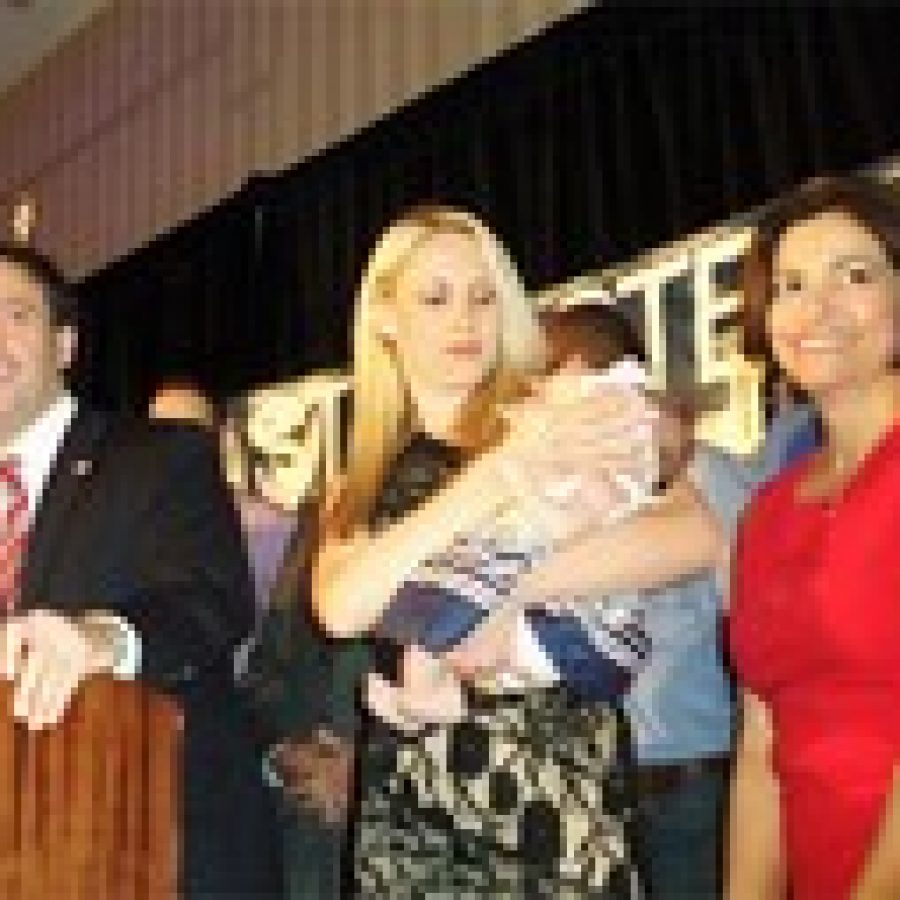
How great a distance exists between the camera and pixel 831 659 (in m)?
1.37

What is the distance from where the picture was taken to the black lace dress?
4.34 ft

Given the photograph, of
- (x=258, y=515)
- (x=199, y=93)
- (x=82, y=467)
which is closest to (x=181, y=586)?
(x=82, y=467)

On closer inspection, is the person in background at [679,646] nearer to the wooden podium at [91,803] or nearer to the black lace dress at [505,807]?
the black lace dress at [505,807]

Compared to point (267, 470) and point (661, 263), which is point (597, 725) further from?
point (661, 263)

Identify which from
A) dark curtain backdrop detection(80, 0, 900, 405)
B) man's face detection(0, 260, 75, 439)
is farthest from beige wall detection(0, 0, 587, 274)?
man's face detection(0, 260, 75, 439)

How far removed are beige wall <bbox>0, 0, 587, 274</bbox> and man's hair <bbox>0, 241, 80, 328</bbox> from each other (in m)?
2.94

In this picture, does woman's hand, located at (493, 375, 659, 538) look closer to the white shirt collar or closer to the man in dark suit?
the man in dark suit

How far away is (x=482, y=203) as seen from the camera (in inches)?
181

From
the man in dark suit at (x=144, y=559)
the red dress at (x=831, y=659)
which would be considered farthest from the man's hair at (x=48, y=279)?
the red dress at (x=831, y=659)

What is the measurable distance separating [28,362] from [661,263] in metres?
2.77

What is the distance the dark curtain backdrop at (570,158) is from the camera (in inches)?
149

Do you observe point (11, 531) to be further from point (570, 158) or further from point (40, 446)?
point (570, 158)

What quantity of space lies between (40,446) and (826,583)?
0.70 metres

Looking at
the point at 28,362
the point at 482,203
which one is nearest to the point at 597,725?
the point at 28,362
